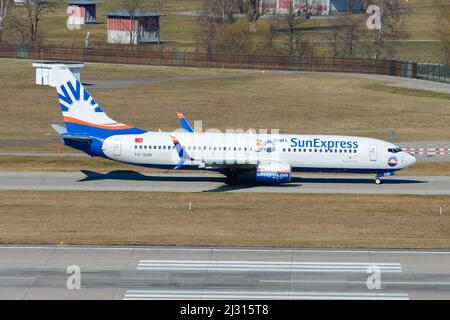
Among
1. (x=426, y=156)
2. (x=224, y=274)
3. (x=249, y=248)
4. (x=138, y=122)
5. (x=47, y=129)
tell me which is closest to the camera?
(x=224, y=274)

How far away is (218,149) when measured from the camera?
213 ft

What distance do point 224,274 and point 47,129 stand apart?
174ft

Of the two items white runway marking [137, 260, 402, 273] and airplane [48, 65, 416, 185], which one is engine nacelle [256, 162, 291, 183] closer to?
airplane [48, 65, 416, 185]

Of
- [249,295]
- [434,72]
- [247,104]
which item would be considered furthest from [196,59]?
[249,295]

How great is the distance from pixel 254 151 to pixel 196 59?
84.2 metres

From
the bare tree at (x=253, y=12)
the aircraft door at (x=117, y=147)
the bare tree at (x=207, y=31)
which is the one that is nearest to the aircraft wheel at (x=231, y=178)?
the aircraft door at (x=117, y=147)

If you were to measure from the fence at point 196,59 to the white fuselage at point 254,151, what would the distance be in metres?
73.4

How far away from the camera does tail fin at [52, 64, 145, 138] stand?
65.7 metres

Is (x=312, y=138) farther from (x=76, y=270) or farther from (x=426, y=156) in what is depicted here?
(x=76, y=270)

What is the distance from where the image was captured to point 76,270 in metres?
42.7

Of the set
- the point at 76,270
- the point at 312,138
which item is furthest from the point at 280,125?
the point at 76,270

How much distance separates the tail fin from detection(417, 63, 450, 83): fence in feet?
246

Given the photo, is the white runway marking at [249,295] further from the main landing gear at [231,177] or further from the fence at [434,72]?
the fence at [434,72]

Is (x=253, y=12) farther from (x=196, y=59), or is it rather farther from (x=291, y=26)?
(x=196, y=59)
